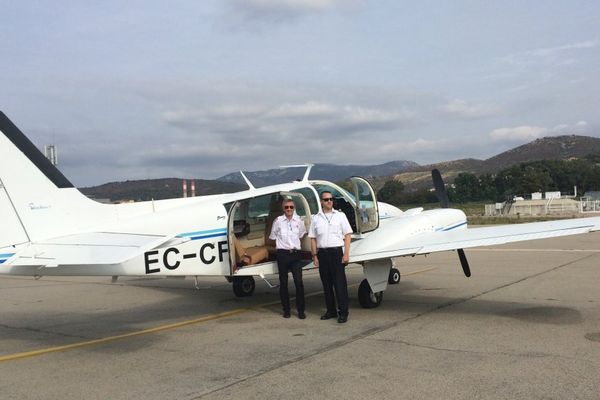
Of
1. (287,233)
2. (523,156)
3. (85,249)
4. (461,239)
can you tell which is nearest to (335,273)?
(287,233)

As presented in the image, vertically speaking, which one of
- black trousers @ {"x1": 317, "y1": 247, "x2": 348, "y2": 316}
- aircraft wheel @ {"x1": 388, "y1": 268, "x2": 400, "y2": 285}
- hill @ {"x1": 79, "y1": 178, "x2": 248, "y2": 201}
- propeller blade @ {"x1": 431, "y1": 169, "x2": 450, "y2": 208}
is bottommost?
aircraft wheel @ {"x1": 388, "y1": 268, "x2": 400, "y2": 285}

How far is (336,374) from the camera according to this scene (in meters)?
5.54

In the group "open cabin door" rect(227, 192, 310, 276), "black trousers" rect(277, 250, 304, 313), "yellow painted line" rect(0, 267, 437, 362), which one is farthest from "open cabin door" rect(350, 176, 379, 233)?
"yellow painted line" rect(0, 267, 437, 362)

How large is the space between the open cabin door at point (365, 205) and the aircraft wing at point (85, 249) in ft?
14.2

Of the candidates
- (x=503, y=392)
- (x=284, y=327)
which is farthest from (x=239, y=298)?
(x=503, y=392)

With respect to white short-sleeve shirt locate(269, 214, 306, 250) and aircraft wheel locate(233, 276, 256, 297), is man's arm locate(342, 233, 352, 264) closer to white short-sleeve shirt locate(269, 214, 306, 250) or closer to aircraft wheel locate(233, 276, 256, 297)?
white short-sleeve shirt locate(269, 214, 306, 250)

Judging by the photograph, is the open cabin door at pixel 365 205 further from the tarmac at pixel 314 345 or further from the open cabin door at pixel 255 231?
the tarmac at pixel 314 345

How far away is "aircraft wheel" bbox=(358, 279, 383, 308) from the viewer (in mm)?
9234

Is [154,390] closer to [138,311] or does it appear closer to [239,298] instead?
[138,311]

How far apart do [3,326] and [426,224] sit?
7.71 meters

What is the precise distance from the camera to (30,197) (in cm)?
731

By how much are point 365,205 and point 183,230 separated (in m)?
3.77

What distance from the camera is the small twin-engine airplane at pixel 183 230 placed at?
7.00 m

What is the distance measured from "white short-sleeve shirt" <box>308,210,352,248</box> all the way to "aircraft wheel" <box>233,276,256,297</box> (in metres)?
3.51
